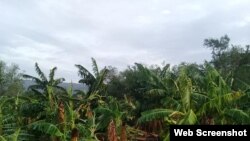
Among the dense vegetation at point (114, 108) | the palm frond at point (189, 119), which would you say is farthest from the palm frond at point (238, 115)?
the palm frond at point (189, 119)

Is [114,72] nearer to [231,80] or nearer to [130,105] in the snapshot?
[130,105]

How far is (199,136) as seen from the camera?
12.4m

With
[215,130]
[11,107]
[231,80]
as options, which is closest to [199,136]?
[215,130]

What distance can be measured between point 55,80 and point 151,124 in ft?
24.8

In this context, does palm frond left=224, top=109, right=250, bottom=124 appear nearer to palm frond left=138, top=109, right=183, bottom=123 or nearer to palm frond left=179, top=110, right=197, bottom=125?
palm frond left=179, top=110, right=197, bottom=125

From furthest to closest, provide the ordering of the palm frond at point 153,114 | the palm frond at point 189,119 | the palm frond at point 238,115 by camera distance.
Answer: the palm frond at point 153,114, the palm frond at point 238,115, the palm frond at point 189,119

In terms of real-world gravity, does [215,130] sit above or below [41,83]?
below

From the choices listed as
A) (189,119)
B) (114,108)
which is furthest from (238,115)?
(114,108)

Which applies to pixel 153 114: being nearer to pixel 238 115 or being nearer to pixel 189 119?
pixel 189 119

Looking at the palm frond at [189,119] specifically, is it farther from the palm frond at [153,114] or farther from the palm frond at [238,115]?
the palm frond at [238,115]

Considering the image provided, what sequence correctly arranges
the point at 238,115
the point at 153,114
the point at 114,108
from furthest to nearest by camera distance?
the point at 114,108, the point at 153,114, the point at 238,115

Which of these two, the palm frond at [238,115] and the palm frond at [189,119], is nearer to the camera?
the palm frond at [189,119]

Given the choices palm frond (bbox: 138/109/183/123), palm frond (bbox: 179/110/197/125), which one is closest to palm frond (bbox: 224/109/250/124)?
palm frond (bbox: 179/110/197/125)

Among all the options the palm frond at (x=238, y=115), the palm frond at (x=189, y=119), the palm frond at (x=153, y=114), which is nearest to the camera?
the palm frond at (x=189, y=119)
